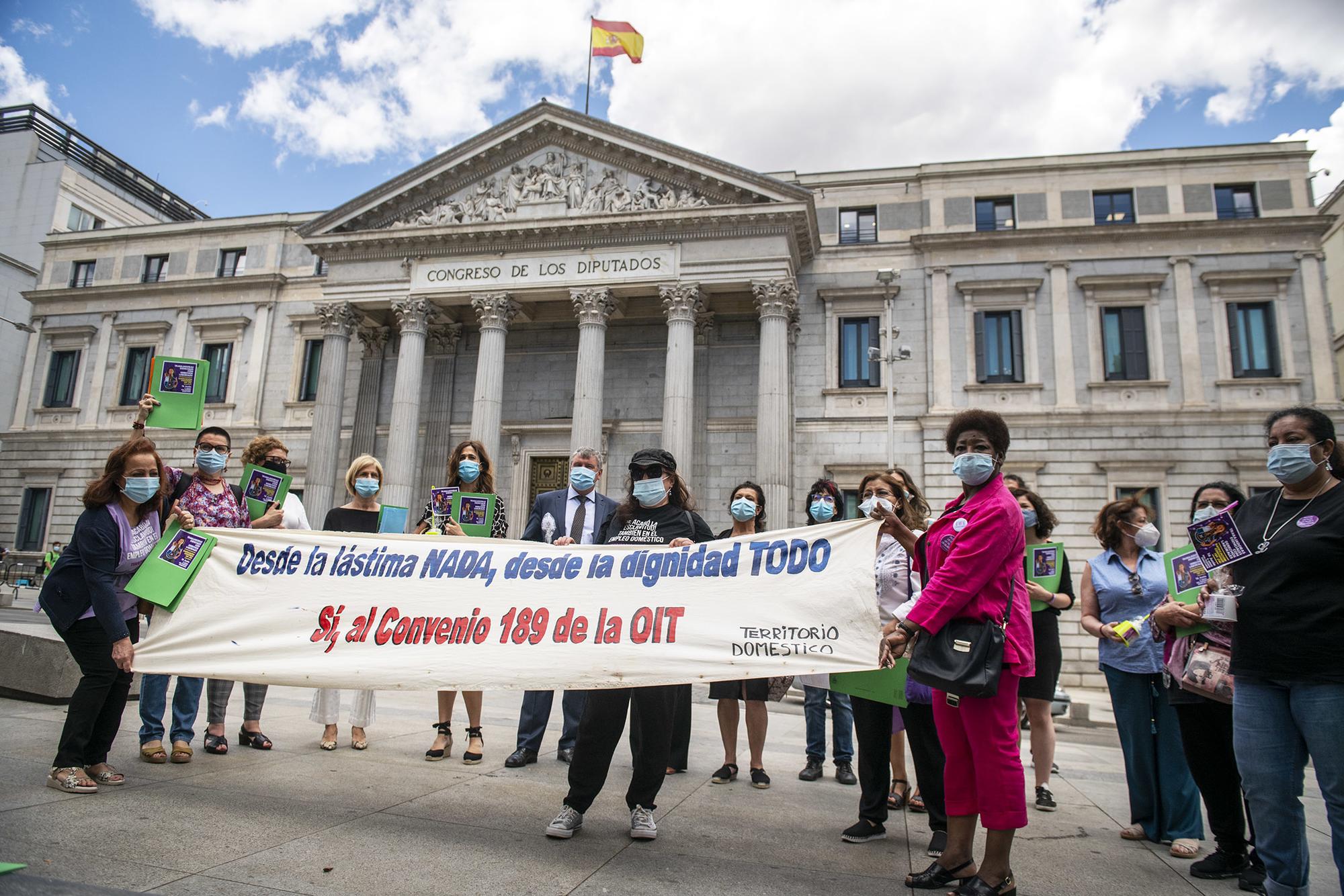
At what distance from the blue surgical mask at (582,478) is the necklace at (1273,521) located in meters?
4.73

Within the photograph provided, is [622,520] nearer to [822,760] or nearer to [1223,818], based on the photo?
Result: [822,760]

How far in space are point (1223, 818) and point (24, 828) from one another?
6629 mm

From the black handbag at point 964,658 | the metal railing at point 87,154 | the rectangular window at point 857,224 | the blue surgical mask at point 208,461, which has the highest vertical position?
the metal railing at point 87,154

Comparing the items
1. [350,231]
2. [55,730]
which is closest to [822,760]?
[55,730]

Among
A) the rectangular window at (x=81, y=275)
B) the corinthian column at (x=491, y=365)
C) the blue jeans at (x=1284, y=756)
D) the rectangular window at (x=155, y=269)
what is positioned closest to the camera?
the blue jeans at (x=1284, y=756)

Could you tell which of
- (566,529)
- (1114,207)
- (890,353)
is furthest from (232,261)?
(1114,207)

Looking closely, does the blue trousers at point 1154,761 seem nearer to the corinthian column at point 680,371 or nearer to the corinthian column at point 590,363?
the corinthian column at point 680,371

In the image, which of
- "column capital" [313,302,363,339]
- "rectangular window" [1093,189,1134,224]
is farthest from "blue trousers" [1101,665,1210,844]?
"column capital" [313,302,363,339]

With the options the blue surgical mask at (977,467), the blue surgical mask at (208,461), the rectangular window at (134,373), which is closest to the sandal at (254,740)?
the blue surgical mask at (208,461)

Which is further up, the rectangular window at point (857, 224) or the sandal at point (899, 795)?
the rectangular window at point (857, 224)

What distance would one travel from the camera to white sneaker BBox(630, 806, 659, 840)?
179 inches

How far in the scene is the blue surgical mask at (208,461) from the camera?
6105 millimetres

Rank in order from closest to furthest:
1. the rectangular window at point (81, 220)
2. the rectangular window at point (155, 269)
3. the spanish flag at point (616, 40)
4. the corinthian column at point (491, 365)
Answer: the corinthian column at point (491, 365)
the spanish flag at point (616, 40)
the rectangular window at point (155, 269)
the rectangular window at point (81, 220)

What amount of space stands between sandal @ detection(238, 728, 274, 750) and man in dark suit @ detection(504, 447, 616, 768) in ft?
6.76
